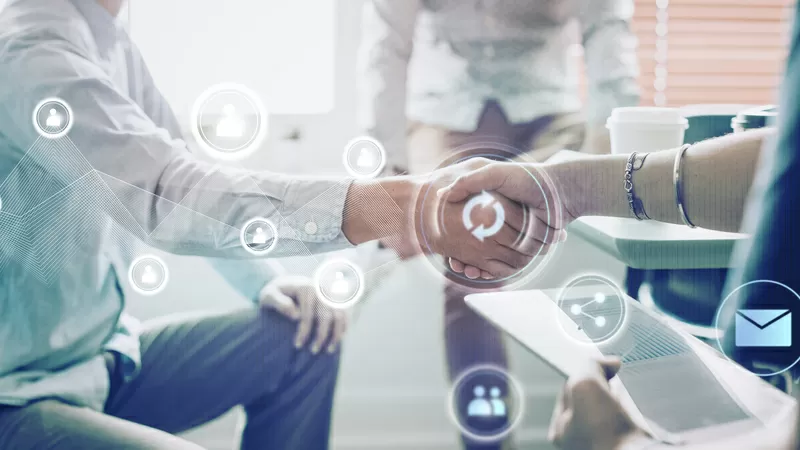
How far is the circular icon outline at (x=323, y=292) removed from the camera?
A: 2.21 feet

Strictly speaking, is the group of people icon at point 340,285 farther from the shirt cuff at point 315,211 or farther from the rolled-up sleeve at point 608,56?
the rolled-up sleeve at point 608,56

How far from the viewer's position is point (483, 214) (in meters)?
0.69

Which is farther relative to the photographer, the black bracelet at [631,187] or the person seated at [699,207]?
the black bracelet at [631,187]

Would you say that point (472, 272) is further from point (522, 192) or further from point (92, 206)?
point (92, 206)

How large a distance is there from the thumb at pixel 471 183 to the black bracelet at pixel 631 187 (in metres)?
0.14

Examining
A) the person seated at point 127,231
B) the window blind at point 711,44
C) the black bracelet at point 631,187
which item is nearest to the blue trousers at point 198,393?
the person seated at point 127,231

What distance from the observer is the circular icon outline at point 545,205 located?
686mm

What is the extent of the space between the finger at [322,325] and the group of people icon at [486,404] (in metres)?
0.17

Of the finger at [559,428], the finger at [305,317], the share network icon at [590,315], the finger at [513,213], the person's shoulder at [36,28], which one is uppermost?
the person's shoulder at [36,28]

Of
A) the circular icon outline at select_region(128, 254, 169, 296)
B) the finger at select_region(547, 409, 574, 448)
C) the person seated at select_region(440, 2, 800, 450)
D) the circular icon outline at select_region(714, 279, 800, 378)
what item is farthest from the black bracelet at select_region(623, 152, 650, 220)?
the circular icon outline at select_region(128, 254, 169, 296)

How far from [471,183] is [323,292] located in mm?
192

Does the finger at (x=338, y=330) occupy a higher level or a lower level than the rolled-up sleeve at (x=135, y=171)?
lower

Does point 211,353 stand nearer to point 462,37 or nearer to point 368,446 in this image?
point 368,446

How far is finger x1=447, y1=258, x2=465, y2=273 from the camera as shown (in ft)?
2.24
